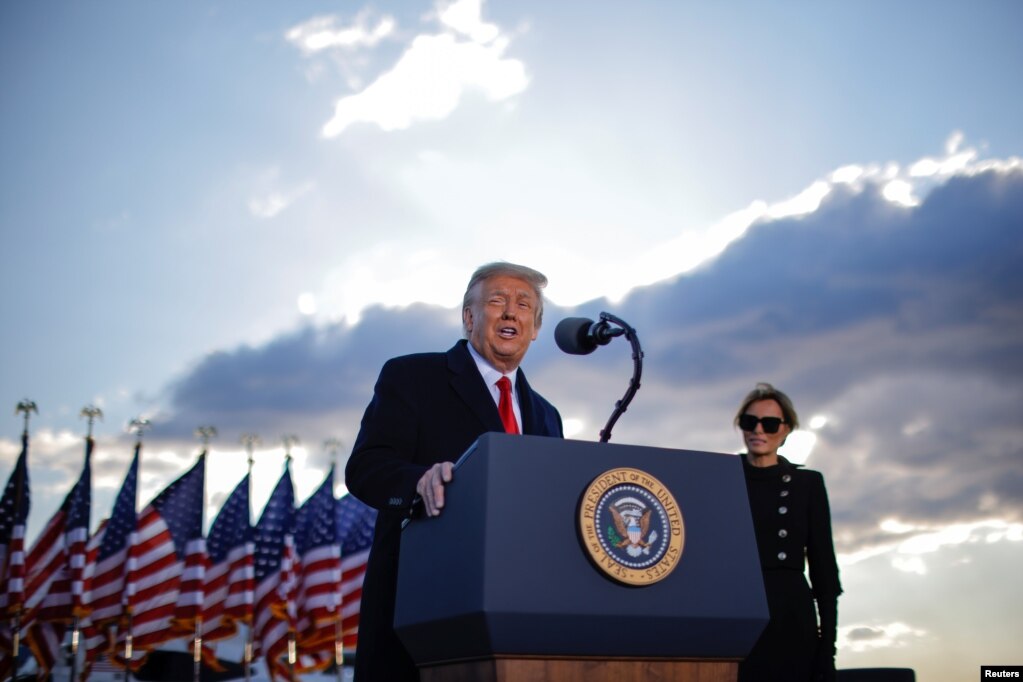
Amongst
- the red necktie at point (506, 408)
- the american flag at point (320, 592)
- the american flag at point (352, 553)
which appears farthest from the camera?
the american flag at point (352, 553)

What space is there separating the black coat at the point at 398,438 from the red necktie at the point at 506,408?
67 millimetres

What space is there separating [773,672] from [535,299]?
210 cm

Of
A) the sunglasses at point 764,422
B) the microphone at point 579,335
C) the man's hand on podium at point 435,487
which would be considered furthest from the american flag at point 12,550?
the man's hand on podium at point 435,487

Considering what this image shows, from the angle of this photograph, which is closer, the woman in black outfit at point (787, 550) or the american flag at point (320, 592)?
the woman in black outfit at point (787, 550)

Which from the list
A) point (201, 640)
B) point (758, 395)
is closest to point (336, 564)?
point (201, 640)

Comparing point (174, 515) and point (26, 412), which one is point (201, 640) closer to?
point (174, 515)

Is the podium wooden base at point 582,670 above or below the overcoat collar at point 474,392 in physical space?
below

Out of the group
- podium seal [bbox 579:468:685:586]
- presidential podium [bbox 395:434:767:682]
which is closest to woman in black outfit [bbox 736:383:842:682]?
presidential podium [bbox 395:434:767:682]

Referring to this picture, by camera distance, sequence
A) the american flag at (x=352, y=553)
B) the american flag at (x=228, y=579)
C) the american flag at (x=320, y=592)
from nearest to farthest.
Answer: the american flag at (x=228, y=579), the american flag at (x=320, y=592), the american flag at (x=352, y=553)

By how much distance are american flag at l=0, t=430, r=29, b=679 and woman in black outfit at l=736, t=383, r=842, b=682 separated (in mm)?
14194

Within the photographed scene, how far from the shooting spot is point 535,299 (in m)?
3.10

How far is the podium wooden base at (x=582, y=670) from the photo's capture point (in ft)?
5.92

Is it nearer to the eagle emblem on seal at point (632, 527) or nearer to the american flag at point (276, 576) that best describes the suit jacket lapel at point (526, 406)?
the eagle emblem on seal at point (632, 527)

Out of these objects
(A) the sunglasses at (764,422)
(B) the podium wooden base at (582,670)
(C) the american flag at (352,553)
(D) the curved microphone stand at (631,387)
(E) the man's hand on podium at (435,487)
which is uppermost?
(C) the american flag at (352,553)
